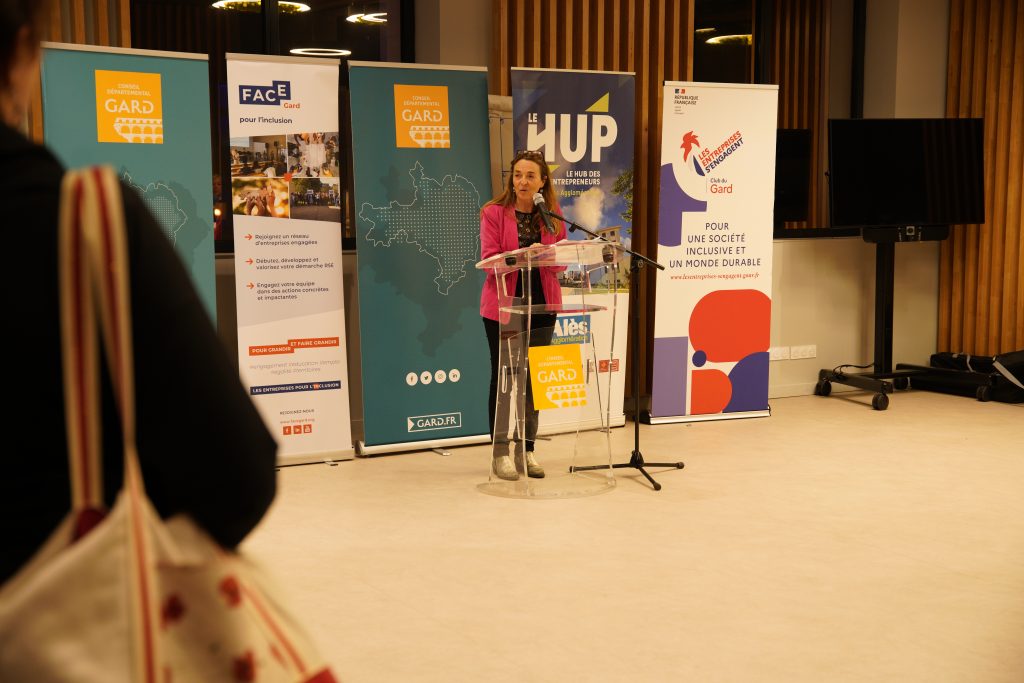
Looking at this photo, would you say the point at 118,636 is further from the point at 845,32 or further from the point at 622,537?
the point at 845,32

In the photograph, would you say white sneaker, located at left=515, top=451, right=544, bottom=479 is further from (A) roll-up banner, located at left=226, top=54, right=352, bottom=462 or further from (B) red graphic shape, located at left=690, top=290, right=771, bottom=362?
(B) red graphic shape, located at left=690, top=290, right=771, bottom=362

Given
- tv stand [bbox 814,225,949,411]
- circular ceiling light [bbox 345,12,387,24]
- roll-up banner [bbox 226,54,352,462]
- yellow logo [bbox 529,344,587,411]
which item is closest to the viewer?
yellow logo [bbox 529,344,587,411]

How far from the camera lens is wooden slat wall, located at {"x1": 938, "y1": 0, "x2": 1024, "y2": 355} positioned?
7941 millimetres

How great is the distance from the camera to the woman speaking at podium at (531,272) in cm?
496

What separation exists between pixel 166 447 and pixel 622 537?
355 cm

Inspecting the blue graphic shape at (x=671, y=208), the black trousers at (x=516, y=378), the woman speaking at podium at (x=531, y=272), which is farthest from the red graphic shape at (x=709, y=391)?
the black trousers at (x=516, y=378)

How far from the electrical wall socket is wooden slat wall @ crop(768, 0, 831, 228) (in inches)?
41.6

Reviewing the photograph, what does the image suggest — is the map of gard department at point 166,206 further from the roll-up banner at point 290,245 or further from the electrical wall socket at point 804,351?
the electrical wall socket at point 804,351

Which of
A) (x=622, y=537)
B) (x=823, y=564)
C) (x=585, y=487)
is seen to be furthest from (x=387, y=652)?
(x=585, y=487)

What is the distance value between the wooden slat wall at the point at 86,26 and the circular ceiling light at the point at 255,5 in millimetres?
877

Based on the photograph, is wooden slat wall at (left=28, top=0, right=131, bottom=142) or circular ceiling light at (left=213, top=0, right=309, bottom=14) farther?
circular ceiling light at (left=213, top=0, right=309, bottom=14)

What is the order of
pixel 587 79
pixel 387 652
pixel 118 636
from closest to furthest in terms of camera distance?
pixel 118 636 < pixel 387 652 < pixel 587 79

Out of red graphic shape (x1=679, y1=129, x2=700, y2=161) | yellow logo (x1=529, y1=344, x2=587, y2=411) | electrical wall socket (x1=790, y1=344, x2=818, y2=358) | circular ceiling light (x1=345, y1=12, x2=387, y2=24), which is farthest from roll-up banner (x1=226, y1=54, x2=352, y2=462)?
electrical wall socket (x1=790, y1=344, x2=818, y2=358)

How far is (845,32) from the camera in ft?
27.3
